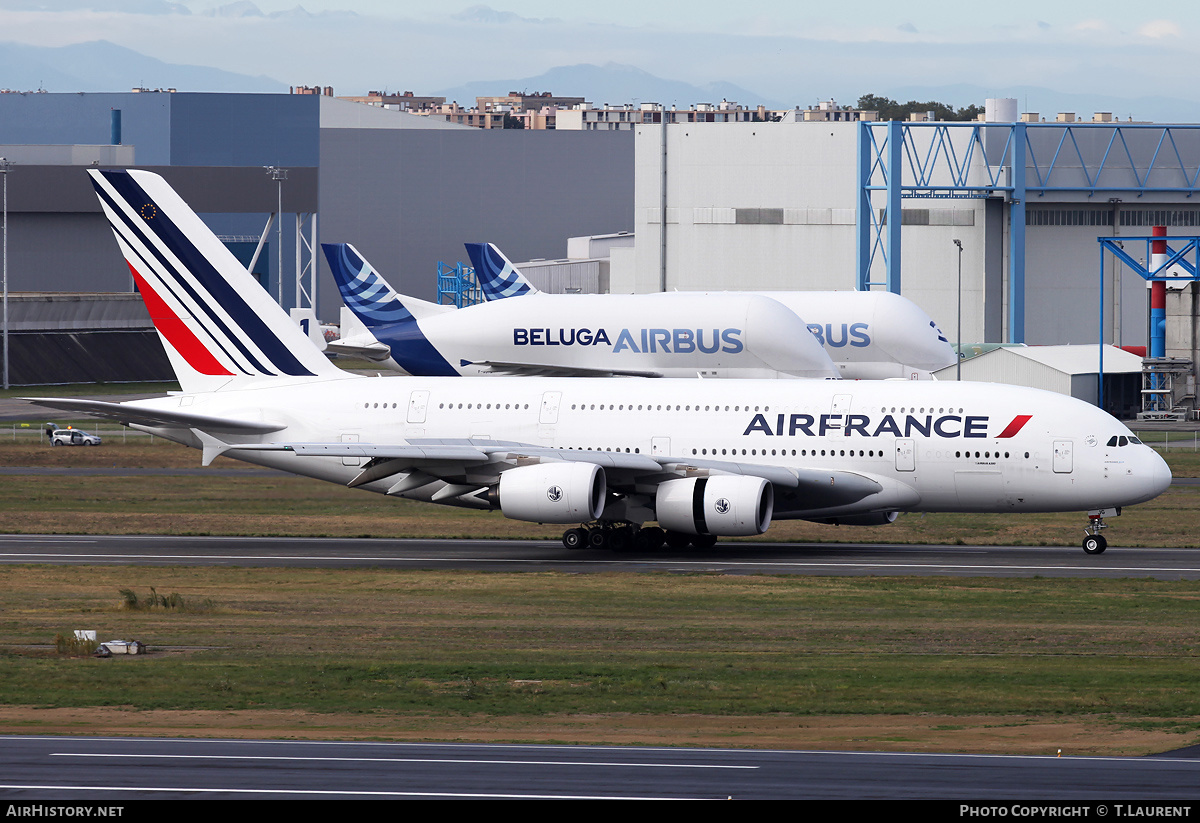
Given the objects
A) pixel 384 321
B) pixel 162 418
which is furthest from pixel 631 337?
pixel 162 418

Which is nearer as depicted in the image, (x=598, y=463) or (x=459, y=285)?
(x=598, y=463)

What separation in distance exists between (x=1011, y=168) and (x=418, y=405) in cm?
7734

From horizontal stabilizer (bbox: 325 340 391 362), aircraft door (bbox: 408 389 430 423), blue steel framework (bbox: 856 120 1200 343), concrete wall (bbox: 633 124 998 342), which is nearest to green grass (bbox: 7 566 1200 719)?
aircraft door (bbox: 408 389 430 423)

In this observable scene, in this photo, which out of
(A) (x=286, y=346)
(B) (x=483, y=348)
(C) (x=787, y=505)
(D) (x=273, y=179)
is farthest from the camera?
(D) (x=273, y=179)

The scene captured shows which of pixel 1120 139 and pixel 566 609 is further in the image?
pixel 1120 139

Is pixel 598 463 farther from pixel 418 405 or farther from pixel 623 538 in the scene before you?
pixel 418 405

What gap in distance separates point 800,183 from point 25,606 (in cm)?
8890

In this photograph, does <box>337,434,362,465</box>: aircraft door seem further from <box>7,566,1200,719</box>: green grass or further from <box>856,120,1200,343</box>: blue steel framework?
<box>856,120,1200,343</box>: blue steel framework

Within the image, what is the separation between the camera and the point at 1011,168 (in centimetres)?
11100

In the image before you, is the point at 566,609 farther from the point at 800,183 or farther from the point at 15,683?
the point at 800,183

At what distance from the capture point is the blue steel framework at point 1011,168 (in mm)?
109062

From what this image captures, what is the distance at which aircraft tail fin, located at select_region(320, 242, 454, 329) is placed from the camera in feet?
222

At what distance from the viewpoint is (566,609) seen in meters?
32.5

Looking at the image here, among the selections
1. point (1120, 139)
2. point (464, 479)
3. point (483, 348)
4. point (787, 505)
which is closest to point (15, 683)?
point (464, 479)
